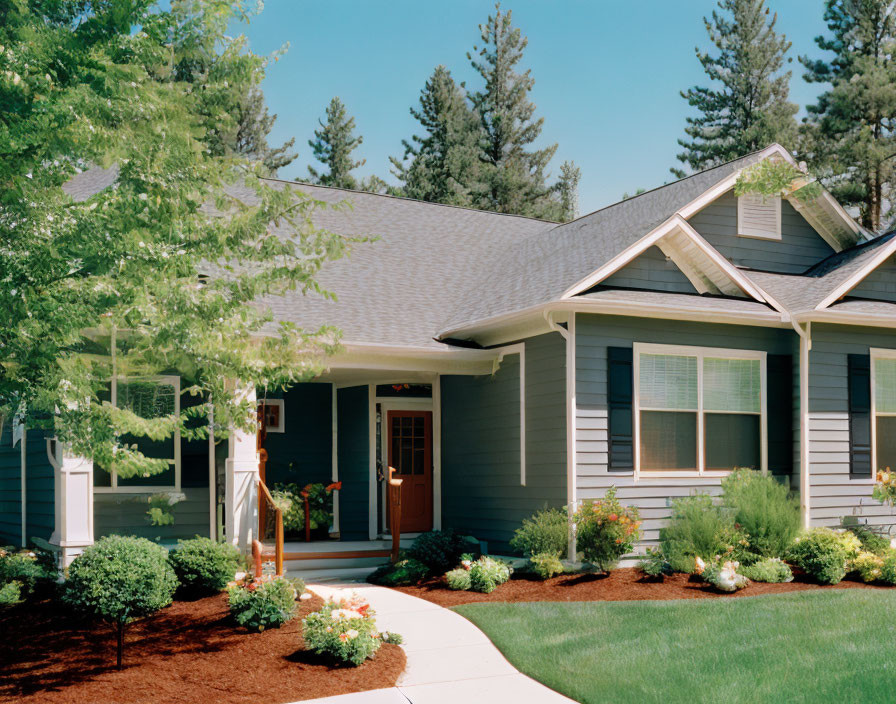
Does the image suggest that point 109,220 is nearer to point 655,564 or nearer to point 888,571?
point 655,564

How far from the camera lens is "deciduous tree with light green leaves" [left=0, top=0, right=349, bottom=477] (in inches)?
271

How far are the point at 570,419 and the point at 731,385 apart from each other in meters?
2.73

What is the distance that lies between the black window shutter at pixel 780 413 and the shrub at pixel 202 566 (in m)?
7.61

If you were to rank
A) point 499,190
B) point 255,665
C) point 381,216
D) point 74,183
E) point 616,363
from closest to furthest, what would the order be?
point 255,665, point 616,363, point 74,183, point 381,216, point 499,190

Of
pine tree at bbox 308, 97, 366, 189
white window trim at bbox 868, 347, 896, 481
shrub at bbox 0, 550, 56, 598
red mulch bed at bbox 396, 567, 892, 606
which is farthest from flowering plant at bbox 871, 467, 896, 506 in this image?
pine tree at bbox 308, 97, 366, 189

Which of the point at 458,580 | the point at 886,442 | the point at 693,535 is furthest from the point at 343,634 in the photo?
the point at 886,442

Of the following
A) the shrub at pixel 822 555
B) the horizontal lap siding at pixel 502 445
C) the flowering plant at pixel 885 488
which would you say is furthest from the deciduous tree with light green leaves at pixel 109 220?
the flowering plant at pixel 885 488

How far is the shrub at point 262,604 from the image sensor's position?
891 centimetres

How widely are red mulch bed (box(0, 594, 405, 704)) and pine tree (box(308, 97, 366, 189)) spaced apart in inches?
1257

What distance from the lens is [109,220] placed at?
23.0ft

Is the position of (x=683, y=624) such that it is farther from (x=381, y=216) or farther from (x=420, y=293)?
(x=381, y=216)

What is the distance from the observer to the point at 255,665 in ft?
26.0

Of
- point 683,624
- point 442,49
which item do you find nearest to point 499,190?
point 442,49

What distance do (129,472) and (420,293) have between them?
8729 mm
